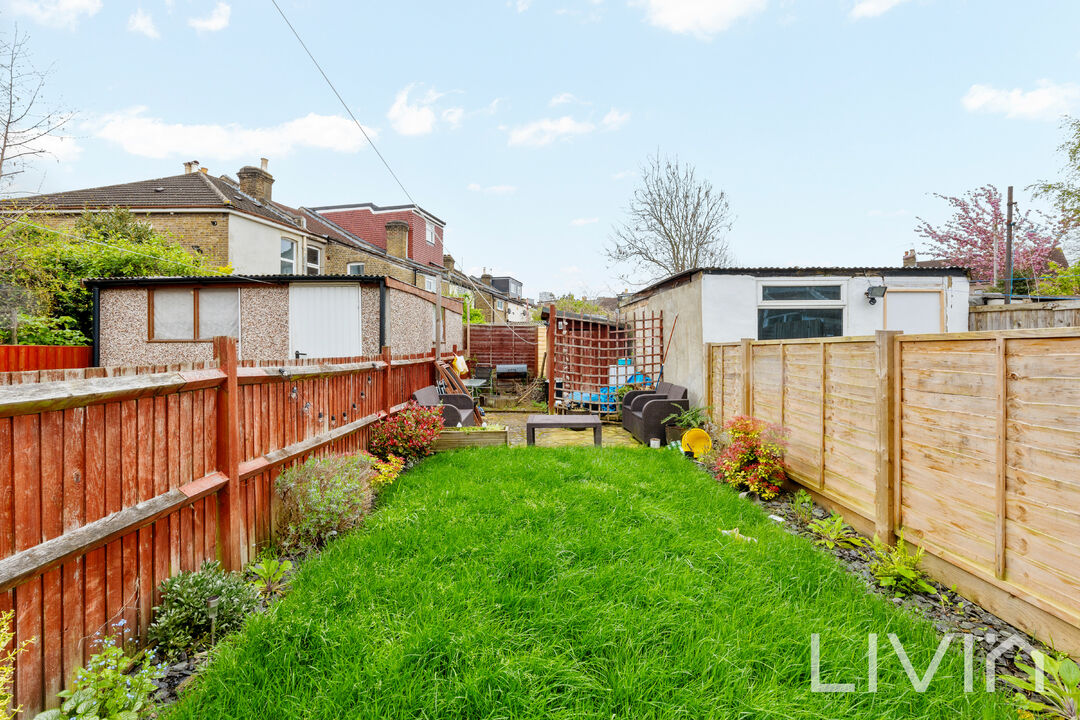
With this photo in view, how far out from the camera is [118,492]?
7.25 ft

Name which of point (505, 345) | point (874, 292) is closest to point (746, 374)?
point (874, 292)

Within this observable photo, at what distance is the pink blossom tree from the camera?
19.1m

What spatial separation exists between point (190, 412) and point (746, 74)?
545 inches

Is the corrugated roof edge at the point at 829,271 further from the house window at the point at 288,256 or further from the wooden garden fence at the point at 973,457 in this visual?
the house window at the point at 288,256

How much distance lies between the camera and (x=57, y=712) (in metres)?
1.72

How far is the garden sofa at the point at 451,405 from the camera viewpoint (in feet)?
25.1

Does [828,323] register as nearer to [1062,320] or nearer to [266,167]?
[1062,320]

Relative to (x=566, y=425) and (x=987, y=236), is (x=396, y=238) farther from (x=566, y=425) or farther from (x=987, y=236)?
(x=987, y=236)

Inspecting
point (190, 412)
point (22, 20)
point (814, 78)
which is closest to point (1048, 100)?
point (814, 78)

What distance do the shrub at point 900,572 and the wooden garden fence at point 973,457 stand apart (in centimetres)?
10

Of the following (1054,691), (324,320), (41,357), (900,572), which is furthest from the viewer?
(324,320)

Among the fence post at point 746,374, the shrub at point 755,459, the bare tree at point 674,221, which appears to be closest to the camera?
the shrub at point 755,459

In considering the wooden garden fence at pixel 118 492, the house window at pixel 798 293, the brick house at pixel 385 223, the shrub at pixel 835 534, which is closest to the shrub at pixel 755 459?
the shrub at pixel 835 534

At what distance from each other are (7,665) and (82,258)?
42.5 feet
